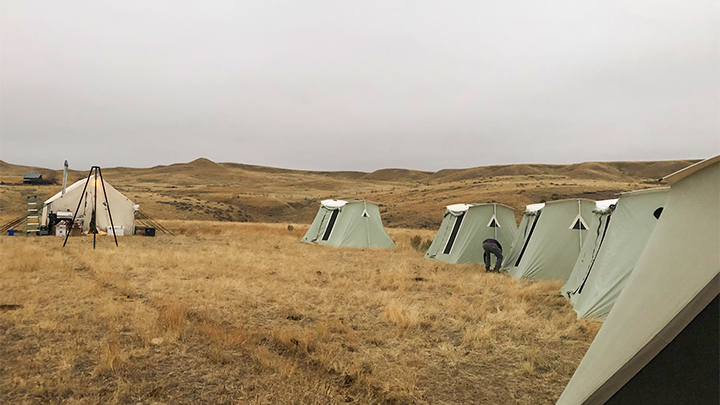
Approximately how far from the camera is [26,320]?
18.9ft

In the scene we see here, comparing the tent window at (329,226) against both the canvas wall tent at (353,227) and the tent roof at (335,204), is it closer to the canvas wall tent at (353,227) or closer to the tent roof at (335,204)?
the canvas wall tent at (353,227)

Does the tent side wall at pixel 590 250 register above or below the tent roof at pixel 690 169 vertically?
below

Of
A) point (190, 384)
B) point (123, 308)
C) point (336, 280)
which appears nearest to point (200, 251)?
point (336, 280)

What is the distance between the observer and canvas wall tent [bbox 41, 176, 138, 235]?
18.3m

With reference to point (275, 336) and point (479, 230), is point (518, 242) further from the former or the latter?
point (275, 336)

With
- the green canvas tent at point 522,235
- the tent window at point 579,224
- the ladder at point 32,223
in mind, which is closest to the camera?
the tent window at point 579,224

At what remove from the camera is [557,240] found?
32.2 ft

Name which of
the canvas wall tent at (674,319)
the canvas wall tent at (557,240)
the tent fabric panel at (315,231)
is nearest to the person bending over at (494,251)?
the canvas wall tent at (557,240)

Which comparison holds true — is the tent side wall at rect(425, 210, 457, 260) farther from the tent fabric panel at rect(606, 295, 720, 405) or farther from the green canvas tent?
the tent fabric panel at rect(606, 295, 720, 405)

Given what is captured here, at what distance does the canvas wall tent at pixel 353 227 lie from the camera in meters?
17.4

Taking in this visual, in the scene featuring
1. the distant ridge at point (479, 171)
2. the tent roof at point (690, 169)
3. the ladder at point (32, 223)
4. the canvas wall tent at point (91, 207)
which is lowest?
the ladder at point (32, 223)

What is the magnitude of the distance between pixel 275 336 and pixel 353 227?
12.1 m

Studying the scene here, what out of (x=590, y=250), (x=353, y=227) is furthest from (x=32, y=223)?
(x=590, y=250)

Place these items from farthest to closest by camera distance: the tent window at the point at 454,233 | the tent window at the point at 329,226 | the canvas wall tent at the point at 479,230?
1. the tent window at the point at 329,226
2. the tent window at the point at 454,233
3. the canvas wall tent at the point at 479,230
